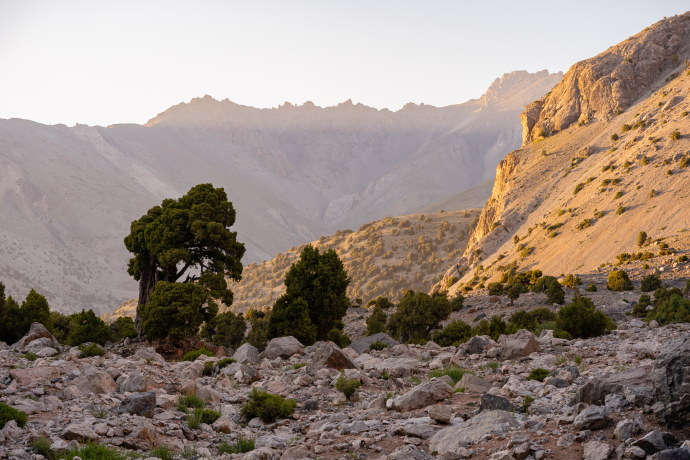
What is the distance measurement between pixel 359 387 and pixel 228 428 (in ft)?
11.5

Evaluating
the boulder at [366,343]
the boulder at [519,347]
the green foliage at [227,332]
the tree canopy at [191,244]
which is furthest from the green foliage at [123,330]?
the boulder at [519,347]

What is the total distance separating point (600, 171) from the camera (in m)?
55.8

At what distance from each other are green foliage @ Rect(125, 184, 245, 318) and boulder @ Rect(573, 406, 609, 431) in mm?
17897

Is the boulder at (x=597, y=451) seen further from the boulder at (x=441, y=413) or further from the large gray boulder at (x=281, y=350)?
the large gray boulder at (x=281, y=350)

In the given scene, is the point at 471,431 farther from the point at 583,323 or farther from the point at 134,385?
the point at 583,323

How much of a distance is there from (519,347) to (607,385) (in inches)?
261

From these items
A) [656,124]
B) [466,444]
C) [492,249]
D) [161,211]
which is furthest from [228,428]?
[656,124]

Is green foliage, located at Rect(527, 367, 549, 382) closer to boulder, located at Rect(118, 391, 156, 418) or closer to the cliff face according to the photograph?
boulder, located at Rect(118, 391, 156, 418)

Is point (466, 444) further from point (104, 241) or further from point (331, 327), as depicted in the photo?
point (104, 241)

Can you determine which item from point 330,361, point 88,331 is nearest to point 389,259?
point 88,331

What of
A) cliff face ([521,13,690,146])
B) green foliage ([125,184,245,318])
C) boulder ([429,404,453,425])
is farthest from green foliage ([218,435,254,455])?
cliff face ([521,13,690,146])

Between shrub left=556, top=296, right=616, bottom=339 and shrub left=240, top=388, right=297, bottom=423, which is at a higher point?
shrub left=240, top=388, right=297, bottom=423

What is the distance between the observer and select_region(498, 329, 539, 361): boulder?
13.5 m

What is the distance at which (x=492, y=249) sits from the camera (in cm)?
6169
